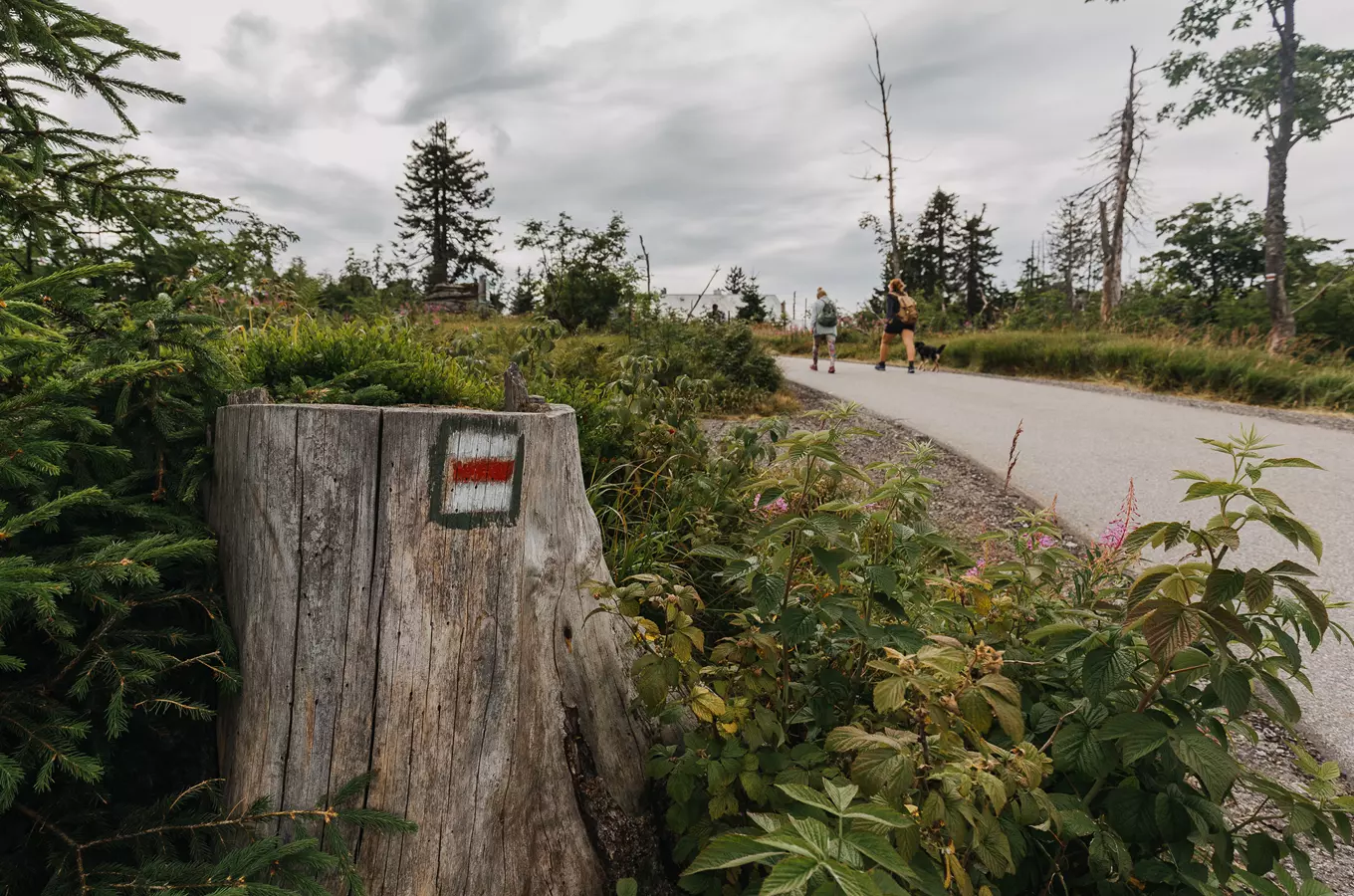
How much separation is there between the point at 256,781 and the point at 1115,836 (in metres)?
2.03

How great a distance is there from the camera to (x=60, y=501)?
4.67ft

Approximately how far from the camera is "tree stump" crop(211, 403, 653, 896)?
1647 millimetres

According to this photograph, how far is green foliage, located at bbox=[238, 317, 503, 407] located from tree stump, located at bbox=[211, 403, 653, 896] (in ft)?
2.30

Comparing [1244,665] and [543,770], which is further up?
[1244,665]

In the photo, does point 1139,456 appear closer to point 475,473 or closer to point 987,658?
point 987,658

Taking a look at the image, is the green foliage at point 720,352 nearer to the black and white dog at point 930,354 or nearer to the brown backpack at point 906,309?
the brown backpack at point 906,309

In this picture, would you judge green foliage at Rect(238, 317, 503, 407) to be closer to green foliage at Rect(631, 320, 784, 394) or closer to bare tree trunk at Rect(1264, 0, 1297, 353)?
green foliage at Rect(631, 320, 784, 394)

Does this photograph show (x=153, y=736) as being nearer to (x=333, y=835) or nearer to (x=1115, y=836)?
(x=333, y=835)

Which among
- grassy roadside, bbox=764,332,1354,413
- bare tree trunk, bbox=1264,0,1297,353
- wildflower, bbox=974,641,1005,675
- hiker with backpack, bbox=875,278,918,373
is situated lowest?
wildflower, bbox=974,641,1005,675

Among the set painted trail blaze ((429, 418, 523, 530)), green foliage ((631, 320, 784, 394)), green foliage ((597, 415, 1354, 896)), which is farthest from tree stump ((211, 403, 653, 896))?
green foliage ((631, 320, 784, 394))

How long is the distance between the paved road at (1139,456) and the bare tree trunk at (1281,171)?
883cm

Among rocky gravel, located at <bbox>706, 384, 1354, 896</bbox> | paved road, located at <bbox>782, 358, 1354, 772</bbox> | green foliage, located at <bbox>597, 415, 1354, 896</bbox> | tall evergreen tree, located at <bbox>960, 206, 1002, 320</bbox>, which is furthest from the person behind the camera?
tall evergreen tree, located at <bbox>960, 206, 1002, 320</bbox>

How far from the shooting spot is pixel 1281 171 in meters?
14.9

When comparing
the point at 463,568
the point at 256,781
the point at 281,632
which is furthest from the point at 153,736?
the point at 463,568
